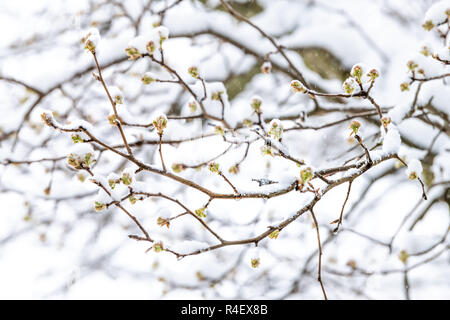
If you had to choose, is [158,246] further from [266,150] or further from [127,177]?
[266,150]

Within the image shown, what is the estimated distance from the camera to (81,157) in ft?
3.79

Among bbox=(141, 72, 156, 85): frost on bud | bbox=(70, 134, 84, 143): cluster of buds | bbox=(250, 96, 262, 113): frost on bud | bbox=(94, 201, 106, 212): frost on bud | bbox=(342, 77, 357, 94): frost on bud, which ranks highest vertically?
bbox=(141, 72, 156, 85): frost on bud

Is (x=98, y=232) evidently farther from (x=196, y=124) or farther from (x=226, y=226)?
(x=196, y=124)

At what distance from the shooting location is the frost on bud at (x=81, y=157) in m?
1.14

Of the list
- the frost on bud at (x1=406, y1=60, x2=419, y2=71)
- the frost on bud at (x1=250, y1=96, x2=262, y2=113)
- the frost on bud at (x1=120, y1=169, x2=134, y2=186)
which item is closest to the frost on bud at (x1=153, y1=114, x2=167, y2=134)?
the frost on bud at (x1=120, y1=169, x2=134, y2=186)

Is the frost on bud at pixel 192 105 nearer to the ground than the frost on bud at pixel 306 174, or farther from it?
farther from it

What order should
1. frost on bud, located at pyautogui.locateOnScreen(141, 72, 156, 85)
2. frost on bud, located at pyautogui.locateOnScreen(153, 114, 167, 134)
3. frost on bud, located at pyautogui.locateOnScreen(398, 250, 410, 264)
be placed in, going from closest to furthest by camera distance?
frost on bud, located at pyautogui.locateOnScreen(153, 114, 167, 134), frost on bud, located at pyautogui.locateOnScreen(141, 72, 156, 85), frost on bud, located at pyautogui.locateOnScreen(398, 250, 410, 264)

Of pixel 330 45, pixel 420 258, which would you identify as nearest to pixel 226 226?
pixel 420 258

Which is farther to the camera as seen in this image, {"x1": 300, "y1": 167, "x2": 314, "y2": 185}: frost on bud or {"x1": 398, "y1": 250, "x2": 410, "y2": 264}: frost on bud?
{"x1": 398, "y1": 250, "x2": 410, "y2": 264}: frost on bud

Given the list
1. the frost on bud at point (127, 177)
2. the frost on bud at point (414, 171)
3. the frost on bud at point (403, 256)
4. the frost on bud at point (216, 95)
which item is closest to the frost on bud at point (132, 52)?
the frost on bud at point (127, 177)

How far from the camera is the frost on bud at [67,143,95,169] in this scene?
3.74 ft

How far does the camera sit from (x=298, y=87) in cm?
123

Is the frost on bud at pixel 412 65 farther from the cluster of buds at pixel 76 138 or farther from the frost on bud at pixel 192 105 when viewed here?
the cluster of buds at pixel 76 138

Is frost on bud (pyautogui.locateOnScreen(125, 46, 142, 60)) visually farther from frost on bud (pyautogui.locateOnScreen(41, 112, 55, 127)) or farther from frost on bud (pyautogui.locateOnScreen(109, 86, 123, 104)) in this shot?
frost on bud (pyautogui.locateOnScreen(41, 112, 55, 127))
